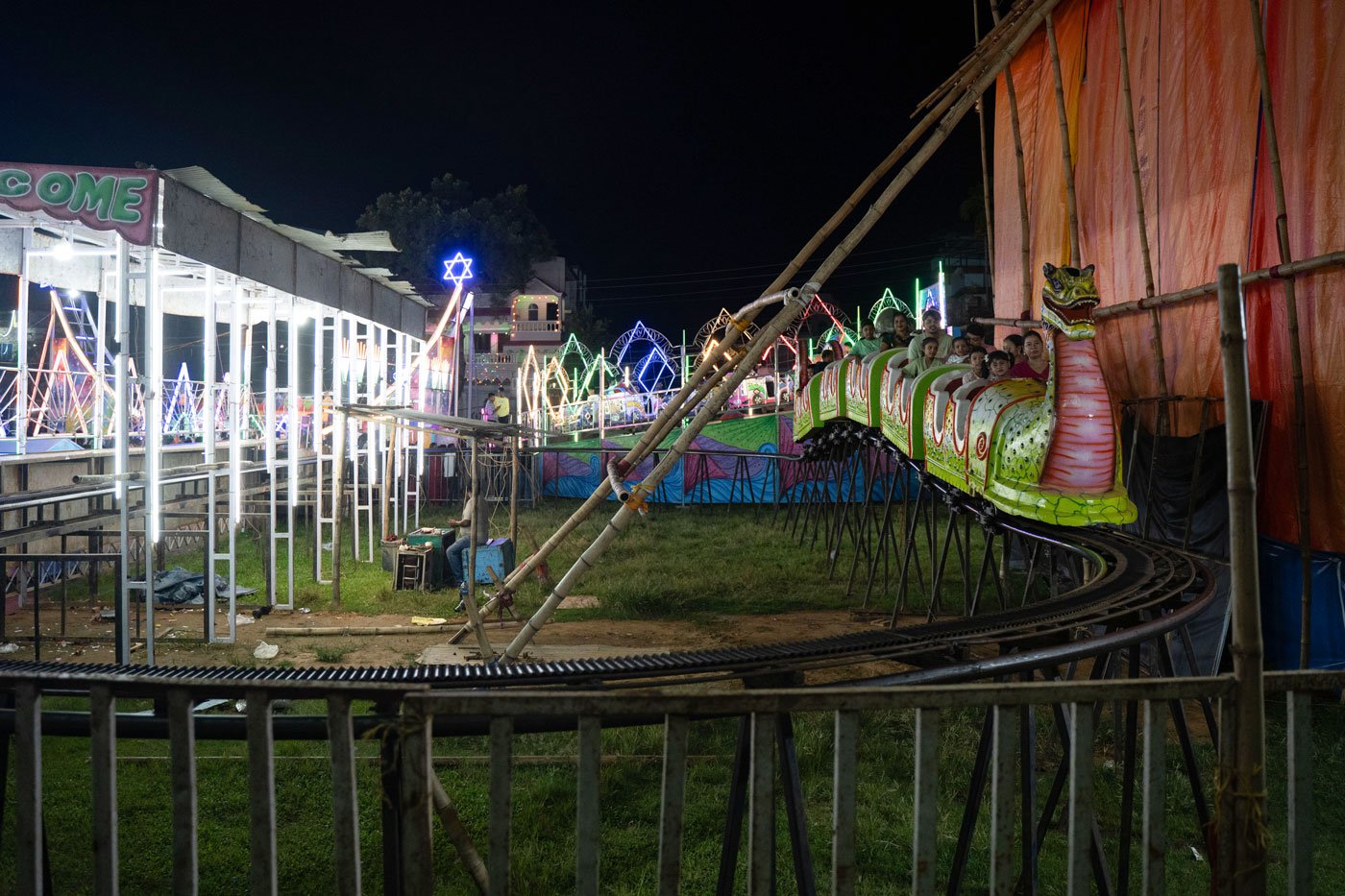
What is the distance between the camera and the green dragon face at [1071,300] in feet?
16.5

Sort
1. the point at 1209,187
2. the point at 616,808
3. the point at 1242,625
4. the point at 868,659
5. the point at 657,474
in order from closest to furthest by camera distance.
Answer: the point at 1242,625 → the point at 868,659 → the point at 616,808 → the point at 657,474 → the point at 1209,187

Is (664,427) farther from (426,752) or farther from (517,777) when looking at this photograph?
(426,752)

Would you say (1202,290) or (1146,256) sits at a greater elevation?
(1146,256)

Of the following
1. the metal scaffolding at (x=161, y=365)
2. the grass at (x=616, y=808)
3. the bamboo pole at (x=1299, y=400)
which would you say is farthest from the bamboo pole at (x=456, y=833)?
the bamboo pole at (x=1299, y=400)

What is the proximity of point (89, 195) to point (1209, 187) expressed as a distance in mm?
8906

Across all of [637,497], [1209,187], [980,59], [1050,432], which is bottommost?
[637,497]

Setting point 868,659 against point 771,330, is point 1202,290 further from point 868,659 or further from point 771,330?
point 868,659

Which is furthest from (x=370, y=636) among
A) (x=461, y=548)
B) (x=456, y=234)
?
(x=456, y=234)

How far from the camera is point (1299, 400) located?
6098 millimetres

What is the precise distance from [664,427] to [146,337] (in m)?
4.28

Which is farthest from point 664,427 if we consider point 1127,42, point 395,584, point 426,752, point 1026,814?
point 1127,42

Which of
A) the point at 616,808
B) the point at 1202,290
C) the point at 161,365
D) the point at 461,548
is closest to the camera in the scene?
the point at 616,808

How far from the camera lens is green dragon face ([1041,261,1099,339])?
502 cm

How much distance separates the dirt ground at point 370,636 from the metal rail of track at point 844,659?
3783mm
